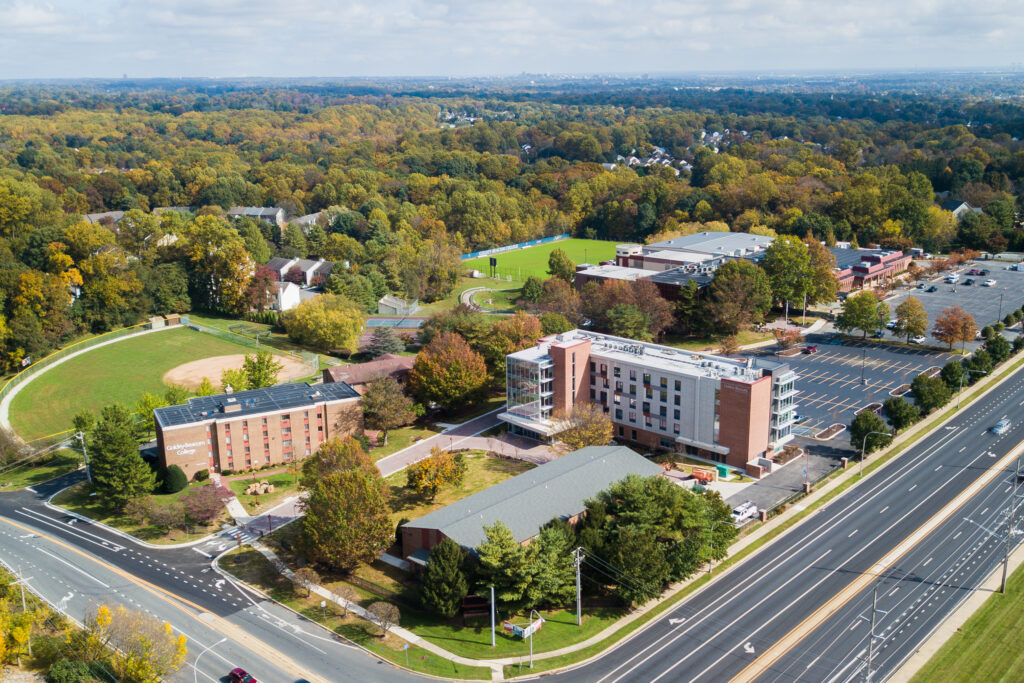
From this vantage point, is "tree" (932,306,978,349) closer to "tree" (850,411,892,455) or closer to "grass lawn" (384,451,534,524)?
"tree" (850,411,892,455)

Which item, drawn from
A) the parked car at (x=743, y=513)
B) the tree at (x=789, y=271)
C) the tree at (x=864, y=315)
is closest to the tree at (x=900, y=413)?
the parked car at (x=743, y=513)

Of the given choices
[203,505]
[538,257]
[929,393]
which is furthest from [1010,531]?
[538,257]

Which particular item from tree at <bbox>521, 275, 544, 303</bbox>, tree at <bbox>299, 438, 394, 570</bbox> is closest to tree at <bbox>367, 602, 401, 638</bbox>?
tree at <bbox>299, 438, 394, 570</bbox>

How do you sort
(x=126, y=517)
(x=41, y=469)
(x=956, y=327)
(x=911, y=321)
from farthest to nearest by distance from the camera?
(x=911, y=321) → (x=956, y=327) → (x=41, y=469) → (x=126, y=517)

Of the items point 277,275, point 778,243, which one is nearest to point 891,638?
point 778,243

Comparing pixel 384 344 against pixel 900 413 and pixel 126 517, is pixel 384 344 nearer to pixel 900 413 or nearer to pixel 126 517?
pixel 126 517

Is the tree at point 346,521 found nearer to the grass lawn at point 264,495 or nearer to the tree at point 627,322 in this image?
the grass lawn at point 264,495
